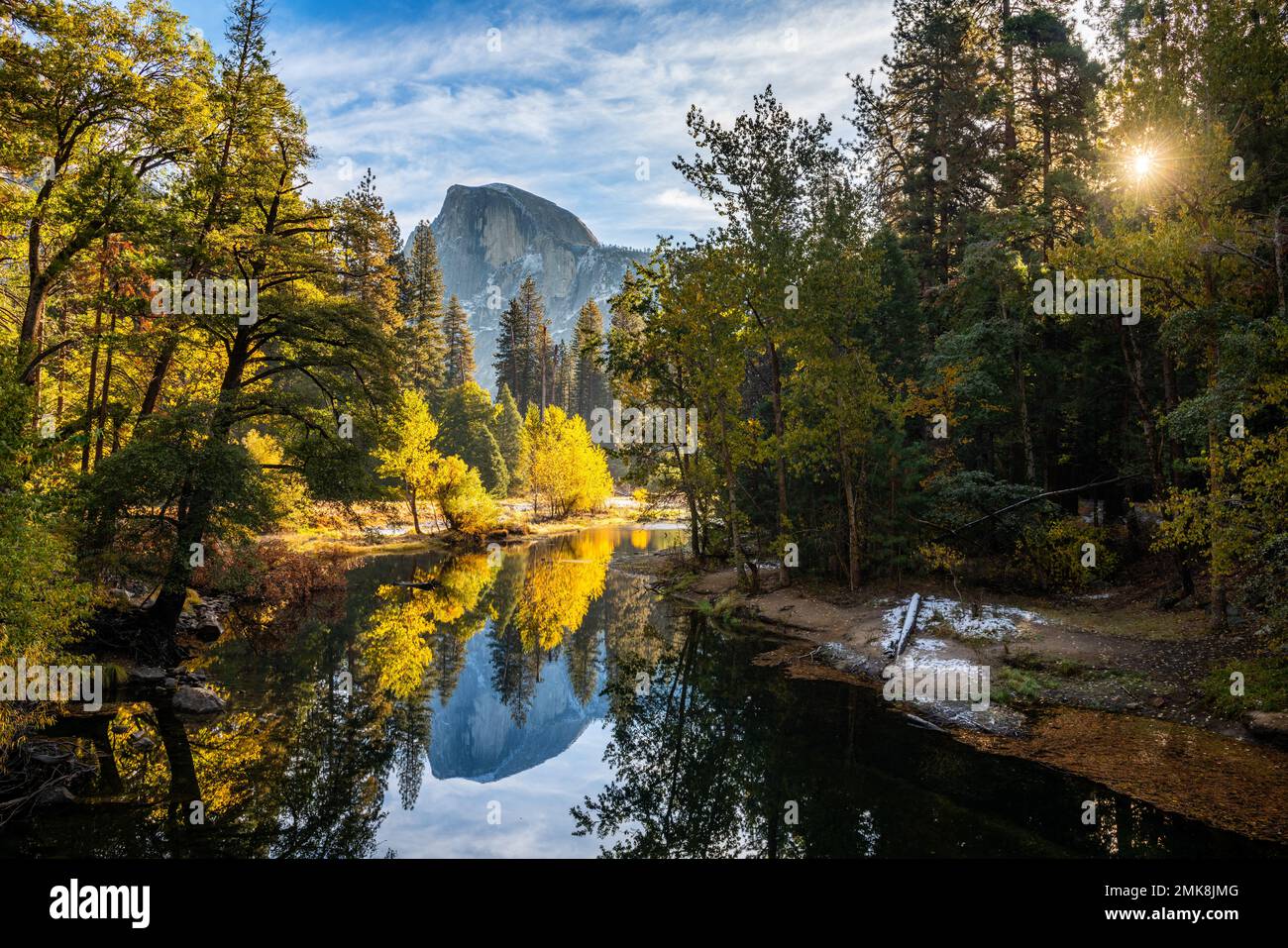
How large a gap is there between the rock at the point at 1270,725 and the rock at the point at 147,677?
23.3 meters

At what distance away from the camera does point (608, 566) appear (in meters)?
38.7

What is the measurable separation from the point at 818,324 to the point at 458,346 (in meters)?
64.9

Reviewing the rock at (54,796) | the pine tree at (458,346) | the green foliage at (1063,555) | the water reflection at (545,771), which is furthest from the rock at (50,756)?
the pine tree at (458,346)

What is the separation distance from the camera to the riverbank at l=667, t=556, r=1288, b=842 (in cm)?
1018

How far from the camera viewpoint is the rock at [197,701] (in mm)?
14180

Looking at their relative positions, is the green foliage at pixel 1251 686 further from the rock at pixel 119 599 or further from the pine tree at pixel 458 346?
the pine tree at pixel 458 346

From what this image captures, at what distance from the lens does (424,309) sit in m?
65.7

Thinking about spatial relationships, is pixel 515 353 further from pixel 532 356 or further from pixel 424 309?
pixel 424 309

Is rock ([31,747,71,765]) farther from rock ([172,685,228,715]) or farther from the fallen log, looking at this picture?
the fallen log

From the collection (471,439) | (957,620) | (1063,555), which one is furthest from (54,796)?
(471,439)

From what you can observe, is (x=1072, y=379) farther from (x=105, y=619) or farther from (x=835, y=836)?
(x=105, y=619)
